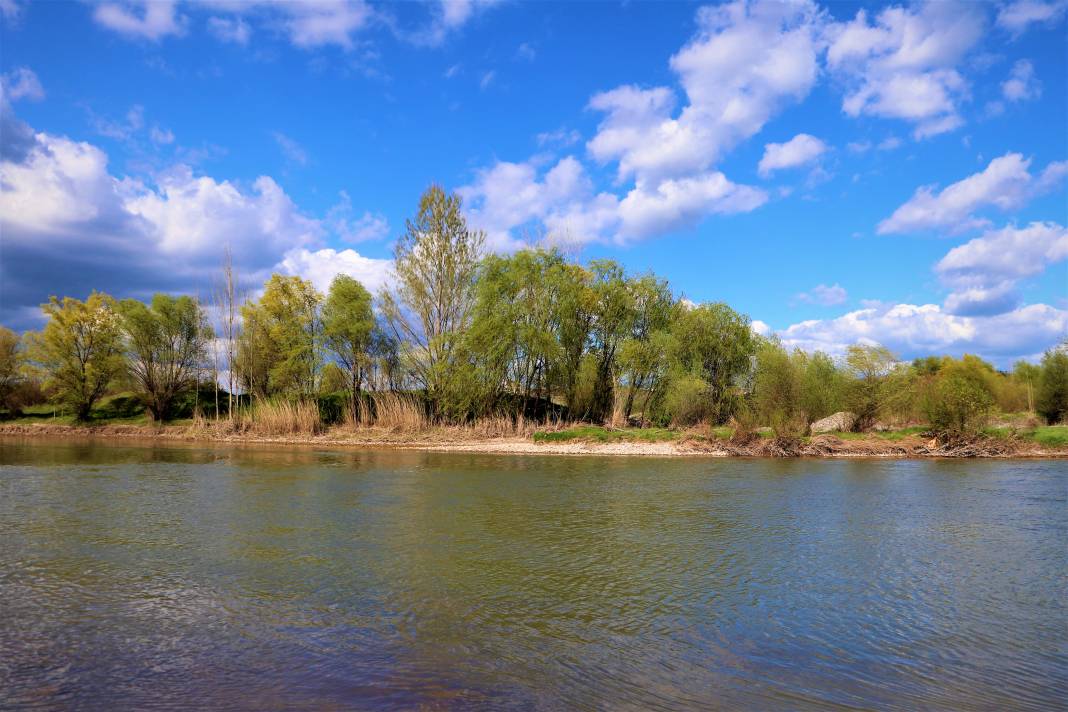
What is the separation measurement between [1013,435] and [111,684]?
102ft

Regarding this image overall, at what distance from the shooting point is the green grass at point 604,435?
2833 centimetres

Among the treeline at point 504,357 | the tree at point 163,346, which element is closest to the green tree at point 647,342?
the treeline at point 504,357

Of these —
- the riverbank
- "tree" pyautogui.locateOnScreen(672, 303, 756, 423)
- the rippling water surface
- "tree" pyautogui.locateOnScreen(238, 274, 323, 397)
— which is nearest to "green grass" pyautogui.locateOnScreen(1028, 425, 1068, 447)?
the riverbank

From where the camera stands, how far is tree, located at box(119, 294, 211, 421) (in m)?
40.5

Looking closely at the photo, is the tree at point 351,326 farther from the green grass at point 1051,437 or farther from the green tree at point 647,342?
the green grass at point 1051,437

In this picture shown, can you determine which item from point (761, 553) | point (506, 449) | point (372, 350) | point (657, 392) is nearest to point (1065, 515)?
point (761, 553)

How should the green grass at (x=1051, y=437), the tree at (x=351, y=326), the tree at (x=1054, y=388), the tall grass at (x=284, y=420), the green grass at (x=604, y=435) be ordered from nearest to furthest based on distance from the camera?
the green grass at (x=1051, y=437)
the green grass at (x=604, y=435)
the tree at (x=1054, y=388)
the tall grass at (x=284, y=420)
the tree at (x=351, y=326)

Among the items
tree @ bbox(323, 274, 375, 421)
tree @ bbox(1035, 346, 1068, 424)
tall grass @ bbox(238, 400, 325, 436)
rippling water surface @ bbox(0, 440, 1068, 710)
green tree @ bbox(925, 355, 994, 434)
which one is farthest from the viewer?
tree @ bbox(323, 274, 375, 421)

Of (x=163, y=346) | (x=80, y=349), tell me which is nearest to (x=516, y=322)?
(x=163, y=346)

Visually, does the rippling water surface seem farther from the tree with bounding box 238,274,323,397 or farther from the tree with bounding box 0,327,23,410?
the tree with bounding box 0,327,23,410

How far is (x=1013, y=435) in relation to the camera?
25.7 m

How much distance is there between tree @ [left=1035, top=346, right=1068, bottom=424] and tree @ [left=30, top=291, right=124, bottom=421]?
178 ft

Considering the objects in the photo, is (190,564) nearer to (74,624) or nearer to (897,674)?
(74,624)

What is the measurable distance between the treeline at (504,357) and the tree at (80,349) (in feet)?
0.31
